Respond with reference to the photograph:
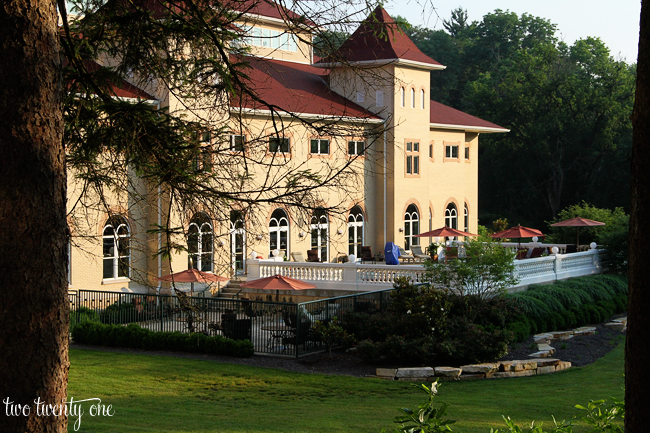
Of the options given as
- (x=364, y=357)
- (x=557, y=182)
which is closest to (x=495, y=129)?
(x=557, y=182)

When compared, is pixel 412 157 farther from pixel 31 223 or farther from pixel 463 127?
pixel 31 223

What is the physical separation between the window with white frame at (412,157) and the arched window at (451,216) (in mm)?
4849

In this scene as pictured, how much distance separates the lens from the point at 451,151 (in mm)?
42500

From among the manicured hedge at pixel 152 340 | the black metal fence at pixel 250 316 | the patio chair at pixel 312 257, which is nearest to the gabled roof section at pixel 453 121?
the patio chair at pixel 312 257

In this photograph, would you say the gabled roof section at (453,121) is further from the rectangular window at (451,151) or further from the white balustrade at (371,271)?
the white balustrade at (371,271)

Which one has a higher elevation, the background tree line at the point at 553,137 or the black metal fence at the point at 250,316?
the background tree line at the point at 553,137

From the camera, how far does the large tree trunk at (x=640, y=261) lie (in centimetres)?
455

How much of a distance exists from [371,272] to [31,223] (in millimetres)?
22032

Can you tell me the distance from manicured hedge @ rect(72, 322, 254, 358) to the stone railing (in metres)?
9.01

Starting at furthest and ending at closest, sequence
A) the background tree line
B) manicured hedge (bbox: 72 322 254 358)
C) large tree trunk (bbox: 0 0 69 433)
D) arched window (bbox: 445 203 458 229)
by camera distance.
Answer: the background tree line
arched window (bbox: 445 203 458 229)
manicured hedge (bbox: 72 322 254 358)
large tree trunk (bbox: 0 0 69 433)

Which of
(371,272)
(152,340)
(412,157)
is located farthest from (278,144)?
(412,157)

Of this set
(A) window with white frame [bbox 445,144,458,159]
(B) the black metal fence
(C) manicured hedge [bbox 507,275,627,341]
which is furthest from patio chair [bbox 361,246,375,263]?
(B) the black metal fence

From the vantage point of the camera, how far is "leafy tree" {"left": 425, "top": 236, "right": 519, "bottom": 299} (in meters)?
20.9

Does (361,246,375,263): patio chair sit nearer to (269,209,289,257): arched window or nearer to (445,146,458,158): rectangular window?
(269,209,289,257): arched window
